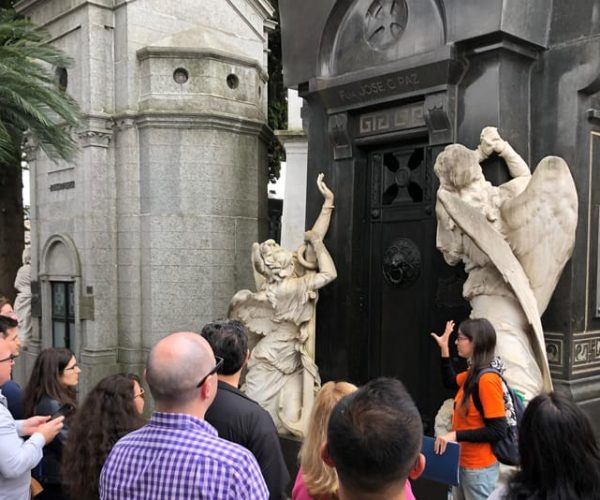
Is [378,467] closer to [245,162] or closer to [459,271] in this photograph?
[459,271]

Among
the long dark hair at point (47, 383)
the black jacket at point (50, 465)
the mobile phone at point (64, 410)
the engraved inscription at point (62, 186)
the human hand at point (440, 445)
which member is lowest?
the black jacket at point (50, 465)

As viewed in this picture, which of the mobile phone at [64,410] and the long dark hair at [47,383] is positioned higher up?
the long dark hair at [47,383]

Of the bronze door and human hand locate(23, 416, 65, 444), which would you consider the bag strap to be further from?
human hand locate(23, 416, 65, 444)

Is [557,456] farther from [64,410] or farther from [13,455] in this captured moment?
[64,410]

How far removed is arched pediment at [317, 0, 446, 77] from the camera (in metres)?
6.01

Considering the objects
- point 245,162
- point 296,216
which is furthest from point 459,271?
point 245,162

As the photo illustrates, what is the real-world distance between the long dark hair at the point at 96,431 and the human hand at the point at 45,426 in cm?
25

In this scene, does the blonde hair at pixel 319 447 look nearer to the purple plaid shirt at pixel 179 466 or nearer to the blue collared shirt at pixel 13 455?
the purple plaid shirt at pixel 179 466

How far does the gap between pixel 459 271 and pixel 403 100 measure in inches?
70.4

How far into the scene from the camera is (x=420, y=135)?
20.7ft

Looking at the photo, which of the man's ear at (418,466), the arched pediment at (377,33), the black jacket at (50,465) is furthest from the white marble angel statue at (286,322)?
the man's ear at (418,466)

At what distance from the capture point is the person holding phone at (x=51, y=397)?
12.2 feet

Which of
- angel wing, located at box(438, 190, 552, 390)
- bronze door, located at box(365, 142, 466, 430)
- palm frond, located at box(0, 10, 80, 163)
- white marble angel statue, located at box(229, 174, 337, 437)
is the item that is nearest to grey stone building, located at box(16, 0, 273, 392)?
palm frond, located at box(0, 10, 80, 163)

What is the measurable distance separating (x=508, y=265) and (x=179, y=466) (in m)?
3.61
